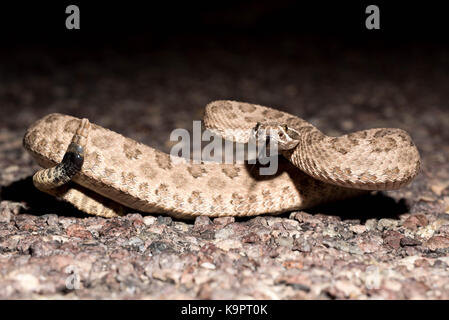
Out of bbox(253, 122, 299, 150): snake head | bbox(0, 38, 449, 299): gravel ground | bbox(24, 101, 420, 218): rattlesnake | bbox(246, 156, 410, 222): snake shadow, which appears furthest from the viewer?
bbox(246, 156, 410, 222): snake shadow

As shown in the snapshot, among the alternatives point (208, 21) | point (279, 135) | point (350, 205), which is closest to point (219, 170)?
point (279, 135)

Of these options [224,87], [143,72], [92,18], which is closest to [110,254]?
[224,87]

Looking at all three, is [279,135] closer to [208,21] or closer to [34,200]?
[34,200]

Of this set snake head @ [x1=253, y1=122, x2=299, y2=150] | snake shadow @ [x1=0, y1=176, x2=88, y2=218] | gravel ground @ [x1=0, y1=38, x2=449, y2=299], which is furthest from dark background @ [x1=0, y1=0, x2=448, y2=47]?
snake head @ [x1=253, y1=122, x2=299, y2=150]

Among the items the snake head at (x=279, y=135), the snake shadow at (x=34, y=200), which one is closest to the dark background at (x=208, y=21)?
the snake shadow at (x=34, y=200)

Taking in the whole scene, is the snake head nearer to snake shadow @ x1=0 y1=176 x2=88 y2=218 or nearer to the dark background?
snake shadow @ x1=0 y1=176 x2=88 y2=218

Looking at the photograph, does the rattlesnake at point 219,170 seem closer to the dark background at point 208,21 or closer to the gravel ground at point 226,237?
the gravel ground at point 226,237
